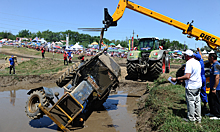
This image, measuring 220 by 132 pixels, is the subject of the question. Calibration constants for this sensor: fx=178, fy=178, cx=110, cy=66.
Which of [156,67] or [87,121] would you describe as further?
[156,67]

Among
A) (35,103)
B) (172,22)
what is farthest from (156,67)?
(35,103)

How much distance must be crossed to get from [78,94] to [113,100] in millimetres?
3589

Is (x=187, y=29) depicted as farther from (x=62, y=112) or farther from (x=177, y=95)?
(x=62, y=112)

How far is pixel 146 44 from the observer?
39.3 ft

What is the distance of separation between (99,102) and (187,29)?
5.64 meters

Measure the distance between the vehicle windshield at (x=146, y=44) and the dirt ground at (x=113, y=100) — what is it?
2.41 metres

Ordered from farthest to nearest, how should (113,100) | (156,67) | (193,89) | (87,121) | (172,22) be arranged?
(156,67), (172,22), (113,100), (87,121), (193,89)

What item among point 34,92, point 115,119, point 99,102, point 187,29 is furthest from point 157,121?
point 187,29

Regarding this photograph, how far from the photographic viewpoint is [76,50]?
122 ft

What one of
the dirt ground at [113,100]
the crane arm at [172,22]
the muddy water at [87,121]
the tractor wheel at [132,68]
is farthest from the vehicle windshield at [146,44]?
the muddy water at [87,121]

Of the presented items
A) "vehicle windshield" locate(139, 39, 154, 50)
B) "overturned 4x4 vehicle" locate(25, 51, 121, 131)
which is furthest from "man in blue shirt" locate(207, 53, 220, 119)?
"vehicle windshield" locate(139, 39, 154, 50)

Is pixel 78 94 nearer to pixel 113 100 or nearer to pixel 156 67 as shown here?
pixel 113 100

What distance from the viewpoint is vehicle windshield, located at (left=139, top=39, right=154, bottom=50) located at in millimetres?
11836

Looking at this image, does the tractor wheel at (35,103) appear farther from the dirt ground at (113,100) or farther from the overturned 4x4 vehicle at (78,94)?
the dirt ground at (113,100)
